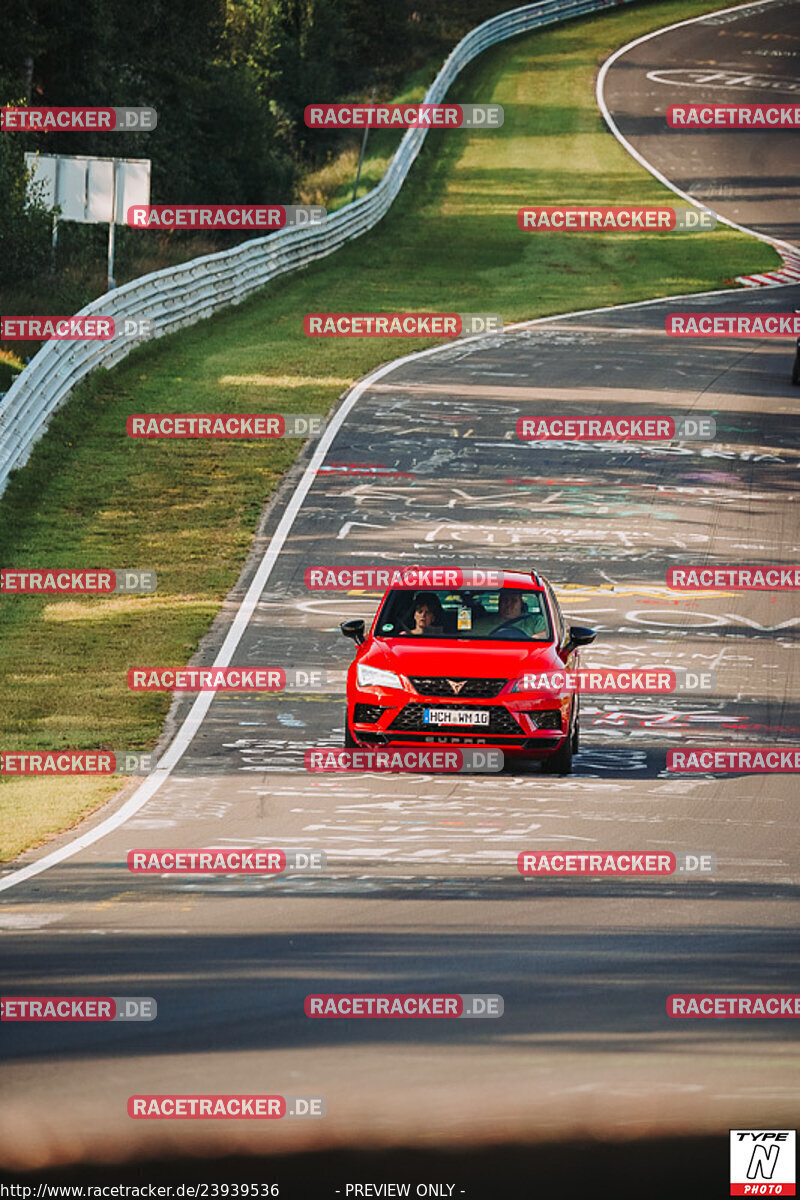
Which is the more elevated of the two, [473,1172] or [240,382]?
[240,382]

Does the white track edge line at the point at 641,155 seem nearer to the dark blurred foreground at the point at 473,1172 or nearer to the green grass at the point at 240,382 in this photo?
the green grass at the point at 240,382

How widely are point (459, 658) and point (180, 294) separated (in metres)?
26.2

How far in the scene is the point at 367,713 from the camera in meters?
16.3

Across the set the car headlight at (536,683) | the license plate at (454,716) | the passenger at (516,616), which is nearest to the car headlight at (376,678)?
the license plate at (454,716)

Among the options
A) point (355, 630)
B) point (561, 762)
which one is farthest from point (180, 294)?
point (561, 762)

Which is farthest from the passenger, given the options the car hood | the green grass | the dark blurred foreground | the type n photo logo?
the dark blurred foreground

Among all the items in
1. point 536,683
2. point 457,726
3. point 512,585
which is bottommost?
point 457,726

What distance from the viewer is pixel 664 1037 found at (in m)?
9.03

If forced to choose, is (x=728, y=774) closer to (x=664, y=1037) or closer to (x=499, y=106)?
(x=664, y=1037)

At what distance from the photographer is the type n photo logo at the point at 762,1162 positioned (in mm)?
7398

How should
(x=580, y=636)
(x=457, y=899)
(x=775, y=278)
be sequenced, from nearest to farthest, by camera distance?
(x=457, y=899), (x=580, y=636), (x=775, y=278)

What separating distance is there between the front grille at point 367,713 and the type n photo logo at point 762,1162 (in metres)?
8.62

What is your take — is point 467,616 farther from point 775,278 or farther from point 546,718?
point 775,278

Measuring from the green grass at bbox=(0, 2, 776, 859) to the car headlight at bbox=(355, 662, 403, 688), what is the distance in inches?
89.6
